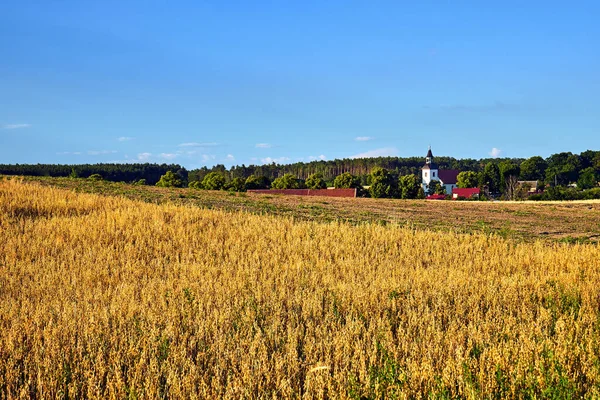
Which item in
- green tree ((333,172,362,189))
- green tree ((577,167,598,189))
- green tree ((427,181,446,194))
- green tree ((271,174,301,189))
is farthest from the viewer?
green tree ((427,181,446,194))

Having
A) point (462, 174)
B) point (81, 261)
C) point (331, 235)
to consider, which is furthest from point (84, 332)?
point (462, 174)

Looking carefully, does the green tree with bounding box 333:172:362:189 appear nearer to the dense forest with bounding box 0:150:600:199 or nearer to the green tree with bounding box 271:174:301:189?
the dense forest with bounding box 0:150:600:199

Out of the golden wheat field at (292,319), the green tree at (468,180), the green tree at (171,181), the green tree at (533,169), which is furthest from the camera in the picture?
the green tree at (533,169)

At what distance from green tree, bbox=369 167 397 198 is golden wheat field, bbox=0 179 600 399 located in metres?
86.1

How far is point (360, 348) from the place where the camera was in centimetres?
585

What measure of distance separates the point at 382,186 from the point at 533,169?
79.6 m

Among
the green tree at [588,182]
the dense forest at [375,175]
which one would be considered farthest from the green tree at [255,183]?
the green tree at [588,182]

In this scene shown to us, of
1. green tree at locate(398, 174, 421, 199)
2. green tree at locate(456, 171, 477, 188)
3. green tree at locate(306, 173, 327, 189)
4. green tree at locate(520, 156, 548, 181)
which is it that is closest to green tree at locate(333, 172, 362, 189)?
green tree at locate(306, 173, 327, 189)

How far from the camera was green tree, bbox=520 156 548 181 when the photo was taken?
156m

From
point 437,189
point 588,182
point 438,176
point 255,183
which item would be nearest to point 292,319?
point 255,183

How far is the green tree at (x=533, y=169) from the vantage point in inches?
6152

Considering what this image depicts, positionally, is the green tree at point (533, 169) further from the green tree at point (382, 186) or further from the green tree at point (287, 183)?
the green tree at point (287, 183)

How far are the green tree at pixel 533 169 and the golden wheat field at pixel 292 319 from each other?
509ft

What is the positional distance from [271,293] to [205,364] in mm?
2887
